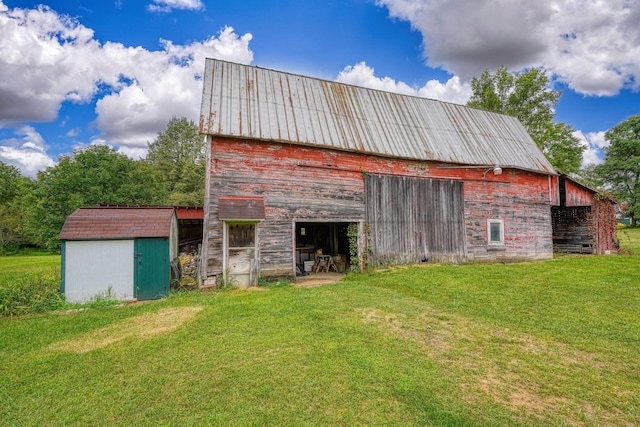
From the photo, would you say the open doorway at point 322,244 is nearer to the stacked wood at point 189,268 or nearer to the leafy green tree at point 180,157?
the stacked wood at point 189,268

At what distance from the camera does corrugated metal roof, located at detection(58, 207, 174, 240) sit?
26.9 ft

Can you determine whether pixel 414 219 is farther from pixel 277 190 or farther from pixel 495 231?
pixel 277 190

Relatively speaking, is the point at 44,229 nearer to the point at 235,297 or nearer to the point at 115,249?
the point at 115,249

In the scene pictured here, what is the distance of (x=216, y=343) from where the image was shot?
506 centimetres

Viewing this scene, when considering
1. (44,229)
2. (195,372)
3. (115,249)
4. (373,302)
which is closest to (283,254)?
(373,302)

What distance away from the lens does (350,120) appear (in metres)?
12.6

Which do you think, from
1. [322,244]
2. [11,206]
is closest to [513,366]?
[322,244]

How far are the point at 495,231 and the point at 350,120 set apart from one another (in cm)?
832

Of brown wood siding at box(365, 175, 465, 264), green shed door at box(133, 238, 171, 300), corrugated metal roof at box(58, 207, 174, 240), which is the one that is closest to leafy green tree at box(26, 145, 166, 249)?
corrugated metal roof at box(58, 207, 174, 240)

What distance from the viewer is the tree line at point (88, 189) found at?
2711 centimetres

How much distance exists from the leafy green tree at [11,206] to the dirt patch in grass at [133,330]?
36.4m

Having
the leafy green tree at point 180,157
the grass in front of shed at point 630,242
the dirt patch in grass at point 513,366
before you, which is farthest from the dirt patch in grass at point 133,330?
the leafy green tree at point 180,157

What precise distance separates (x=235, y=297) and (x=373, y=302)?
361 cm

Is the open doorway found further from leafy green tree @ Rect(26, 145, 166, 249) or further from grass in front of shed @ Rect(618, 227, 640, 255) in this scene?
leafy green tree @ Rect(26, 145, 166, 249)
